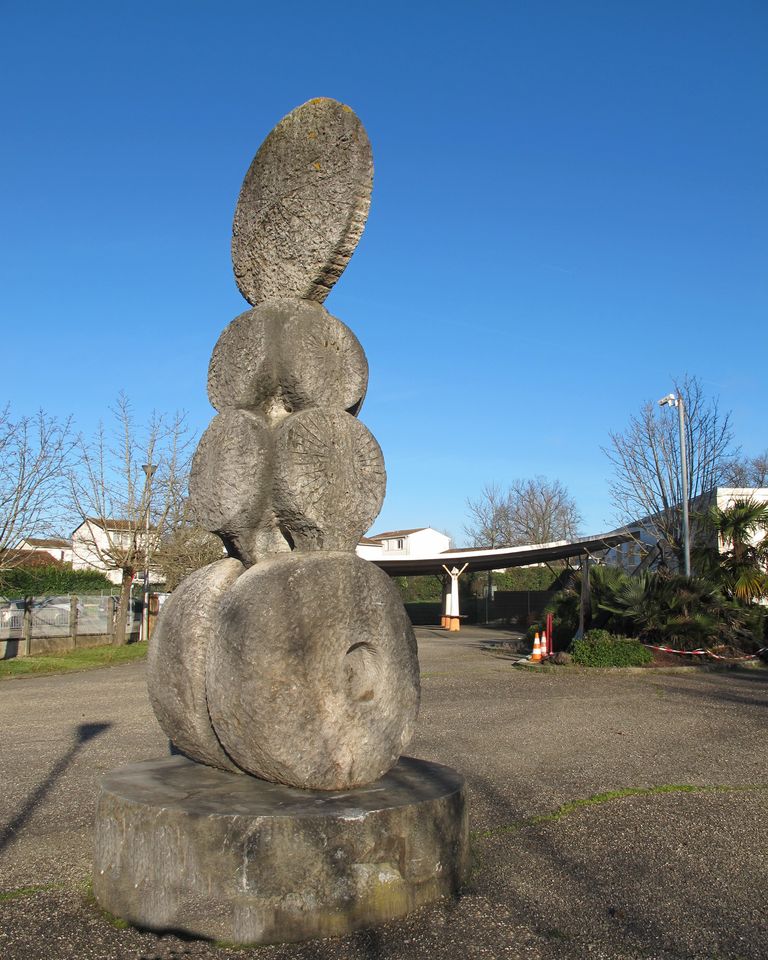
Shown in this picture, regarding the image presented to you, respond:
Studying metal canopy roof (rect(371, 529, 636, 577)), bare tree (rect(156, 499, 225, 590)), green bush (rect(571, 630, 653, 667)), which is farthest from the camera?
metal canopy roof (rect(371, 529, 636, 577))

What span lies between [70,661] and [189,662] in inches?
633

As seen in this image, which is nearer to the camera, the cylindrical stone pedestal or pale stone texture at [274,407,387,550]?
the cylindrical stone pedestal

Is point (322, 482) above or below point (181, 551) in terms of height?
below

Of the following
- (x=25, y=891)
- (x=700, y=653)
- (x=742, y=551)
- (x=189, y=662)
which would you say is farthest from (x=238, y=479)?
(x=742, y=551)

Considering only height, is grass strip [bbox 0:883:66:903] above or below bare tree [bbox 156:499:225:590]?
below

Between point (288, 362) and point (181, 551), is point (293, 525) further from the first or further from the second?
point (181, 551)

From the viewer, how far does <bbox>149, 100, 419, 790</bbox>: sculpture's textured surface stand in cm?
421

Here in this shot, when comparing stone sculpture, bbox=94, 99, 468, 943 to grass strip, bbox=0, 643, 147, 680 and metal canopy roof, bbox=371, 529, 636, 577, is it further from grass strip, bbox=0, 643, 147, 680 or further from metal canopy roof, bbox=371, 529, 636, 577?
metal canopy roof, bbox=371, 529, 636, 577

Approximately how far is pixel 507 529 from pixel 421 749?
173 feet

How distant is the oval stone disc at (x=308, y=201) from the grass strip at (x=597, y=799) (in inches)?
141

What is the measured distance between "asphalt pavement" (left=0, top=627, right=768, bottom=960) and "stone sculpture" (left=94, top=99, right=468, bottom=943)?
0.80 ft

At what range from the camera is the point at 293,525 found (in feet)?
15.8

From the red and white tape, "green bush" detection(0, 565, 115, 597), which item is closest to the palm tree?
the red and white tape

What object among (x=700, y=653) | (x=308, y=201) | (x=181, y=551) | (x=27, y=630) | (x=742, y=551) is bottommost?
(x=27, y=630)
